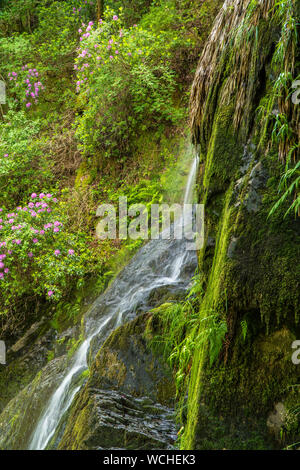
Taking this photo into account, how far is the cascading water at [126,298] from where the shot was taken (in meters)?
5.53

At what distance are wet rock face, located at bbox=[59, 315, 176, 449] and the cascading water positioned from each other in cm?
82

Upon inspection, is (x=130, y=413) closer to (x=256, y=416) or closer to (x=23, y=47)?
(x=256, y=416)

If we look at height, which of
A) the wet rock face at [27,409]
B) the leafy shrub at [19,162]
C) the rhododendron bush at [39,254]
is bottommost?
the wet rock face at [27,409]

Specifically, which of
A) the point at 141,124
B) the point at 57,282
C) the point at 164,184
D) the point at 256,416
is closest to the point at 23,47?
the point at 141,124

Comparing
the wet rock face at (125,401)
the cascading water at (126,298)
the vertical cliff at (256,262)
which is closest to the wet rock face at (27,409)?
the cascading water at (126,298)

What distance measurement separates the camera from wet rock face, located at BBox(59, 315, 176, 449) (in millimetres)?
3838

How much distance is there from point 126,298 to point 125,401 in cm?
237

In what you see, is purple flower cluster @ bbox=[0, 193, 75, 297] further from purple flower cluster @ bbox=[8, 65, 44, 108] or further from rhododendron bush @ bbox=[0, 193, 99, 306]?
purple flower cluster @ bbox=[8, 65, 44, 108]

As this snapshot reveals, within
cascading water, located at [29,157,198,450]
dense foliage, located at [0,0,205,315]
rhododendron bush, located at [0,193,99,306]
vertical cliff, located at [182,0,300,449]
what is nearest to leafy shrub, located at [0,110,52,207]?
dense foliage, located at [0,0,205,315]

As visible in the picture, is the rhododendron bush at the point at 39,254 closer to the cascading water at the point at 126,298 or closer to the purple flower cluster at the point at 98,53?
the cascading water at the point at 126,298

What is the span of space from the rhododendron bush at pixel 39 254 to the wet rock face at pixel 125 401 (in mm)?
3449

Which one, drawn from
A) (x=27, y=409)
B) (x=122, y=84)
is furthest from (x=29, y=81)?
(x=27, y=409)
